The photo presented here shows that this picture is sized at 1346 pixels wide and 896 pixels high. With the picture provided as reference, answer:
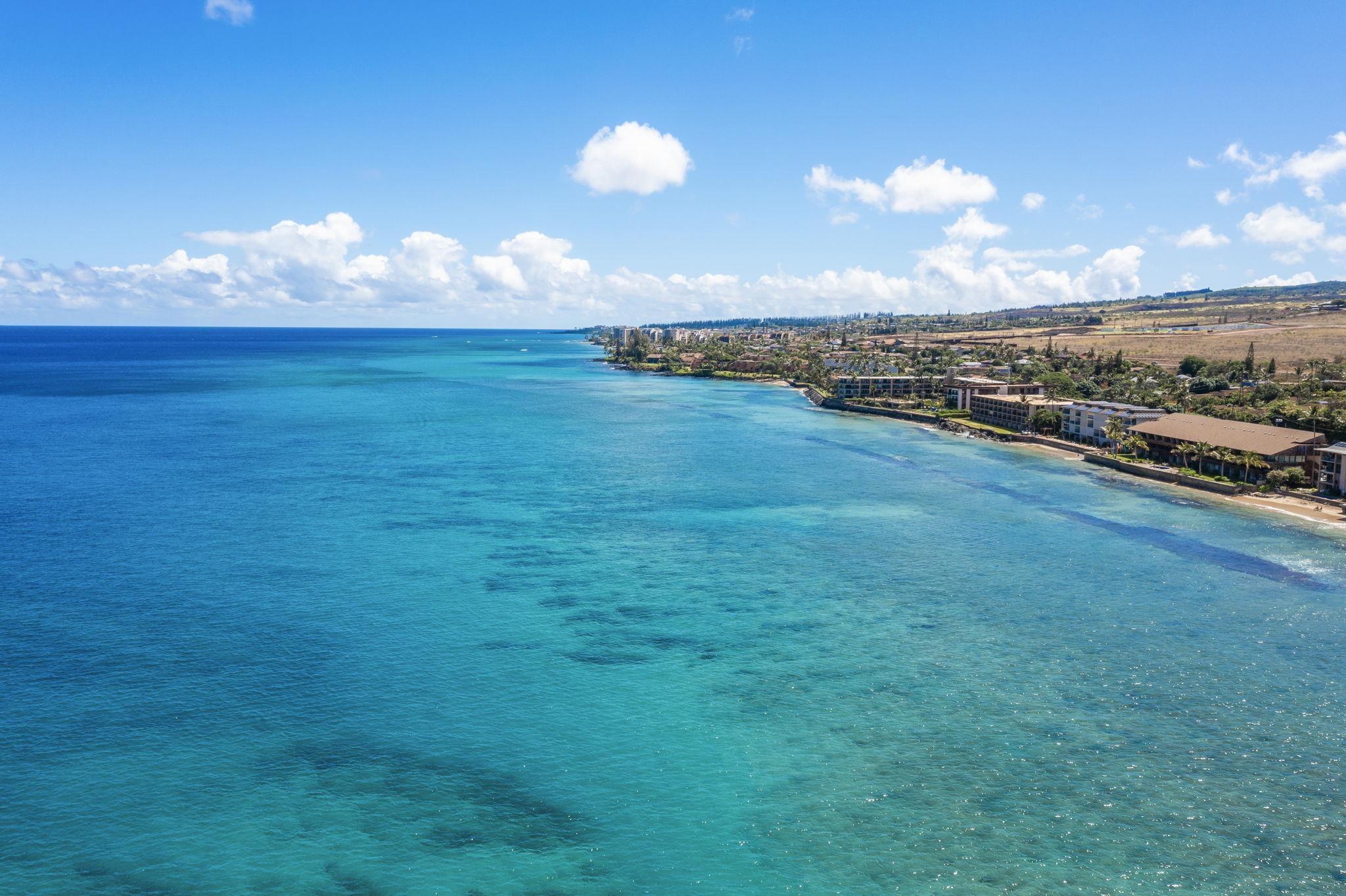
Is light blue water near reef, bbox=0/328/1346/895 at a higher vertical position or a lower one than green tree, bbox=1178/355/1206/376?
Answer: lower

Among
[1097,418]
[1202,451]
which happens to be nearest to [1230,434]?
[1202,451]

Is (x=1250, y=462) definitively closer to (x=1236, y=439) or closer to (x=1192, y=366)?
(x=1236, y=439)

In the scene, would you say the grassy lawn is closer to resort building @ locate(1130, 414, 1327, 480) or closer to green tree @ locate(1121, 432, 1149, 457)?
resort building @ locate(1130, 414, 1327, 480)

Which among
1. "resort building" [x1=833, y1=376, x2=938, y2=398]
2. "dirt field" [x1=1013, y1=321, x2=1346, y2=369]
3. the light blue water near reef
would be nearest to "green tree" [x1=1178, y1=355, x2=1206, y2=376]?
"dirt field" [x1=1013, y1=321, x2=1346, y2=369]

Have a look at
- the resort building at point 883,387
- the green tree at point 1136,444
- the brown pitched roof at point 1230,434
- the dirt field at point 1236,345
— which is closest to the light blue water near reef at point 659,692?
the brown pitched roof at point 1230,434

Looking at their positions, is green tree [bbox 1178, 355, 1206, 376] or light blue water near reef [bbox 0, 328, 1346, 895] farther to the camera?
green tree [bbox 1178, 355, 1206, 376]

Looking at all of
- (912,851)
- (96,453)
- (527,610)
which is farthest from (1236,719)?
(96,453)

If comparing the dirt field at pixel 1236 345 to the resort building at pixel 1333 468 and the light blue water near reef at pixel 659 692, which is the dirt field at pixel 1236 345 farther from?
the light blue water near reef at pixel 659 692

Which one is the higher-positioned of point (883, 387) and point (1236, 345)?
point (1236, 345)
